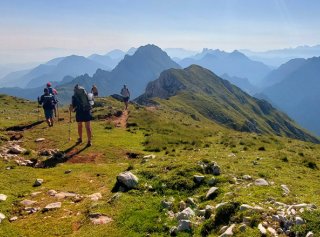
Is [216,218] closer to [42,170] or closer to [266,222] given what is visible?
[266,222]

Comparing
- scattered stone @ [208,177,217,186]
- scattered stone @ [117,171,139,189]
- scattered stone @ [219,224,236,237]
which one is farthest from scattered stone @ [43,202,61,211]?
scattered stone @ [219,224,236,237]

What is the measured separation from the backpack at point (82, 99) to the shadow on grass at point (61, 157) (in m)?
3.19

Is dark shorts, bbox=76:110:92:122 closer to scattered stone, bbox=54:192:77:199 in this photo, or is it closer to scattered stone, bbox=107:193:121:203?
scattered stone, bbox=54:192:77:199

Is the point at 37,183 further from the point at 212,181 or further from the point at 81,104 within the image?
the point at 81,104

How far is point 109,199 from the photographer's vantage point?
1523 centimetres

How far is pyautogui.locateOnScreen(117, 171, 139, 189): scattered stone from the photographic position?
16.2 metres

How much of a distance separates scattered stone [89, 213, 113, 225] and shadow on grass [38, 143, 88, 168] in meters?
9.76

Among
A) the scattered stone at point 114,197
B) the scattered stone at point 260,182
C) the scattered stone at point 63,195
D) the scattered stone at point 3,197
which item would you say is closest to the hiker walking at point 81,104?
the scattered stone at point 63,195

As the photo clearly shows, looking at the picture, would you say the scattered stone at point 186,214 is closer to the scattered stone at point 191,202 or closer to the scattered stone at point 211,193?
the scattered stone at point 191,202

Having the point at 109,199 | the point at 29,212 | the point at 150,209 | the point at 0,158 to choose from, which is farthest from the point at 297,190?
the point at 0,158

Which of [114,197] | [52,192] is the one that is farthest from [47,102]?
[114,197]

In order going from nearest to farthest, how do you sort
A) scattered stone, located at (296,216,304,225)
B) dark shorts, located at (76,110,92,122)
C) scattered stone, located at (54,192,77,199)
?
scattered stone, located at (296,216,304,225)
scattered stone, located at (54,192,77,199)
dark shorts, located at (76,110,92,122)

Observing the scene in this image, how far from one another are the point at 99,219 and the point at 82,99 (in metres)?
15.3

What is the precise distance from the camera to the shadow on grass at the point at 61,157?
74.9 ft
